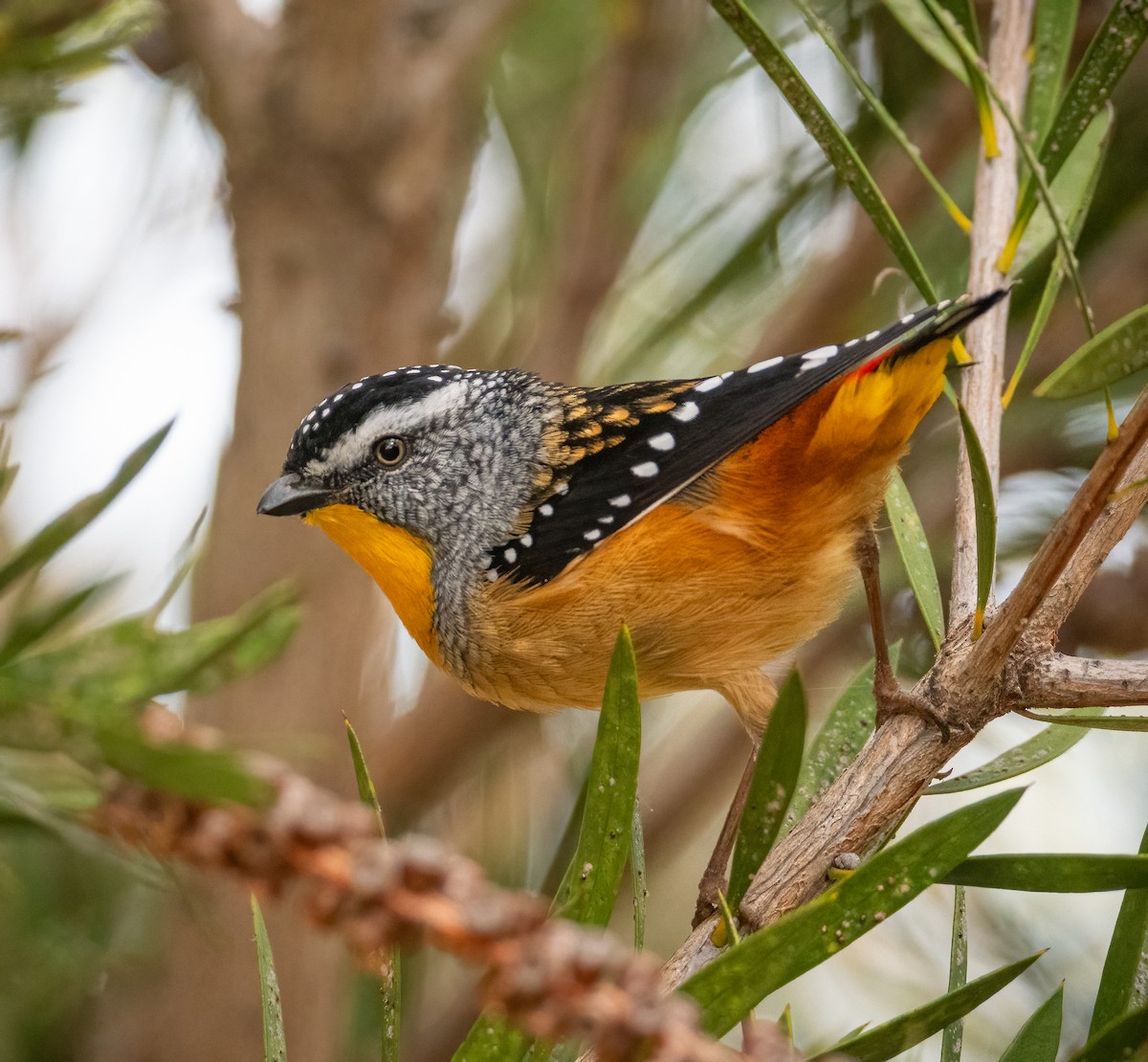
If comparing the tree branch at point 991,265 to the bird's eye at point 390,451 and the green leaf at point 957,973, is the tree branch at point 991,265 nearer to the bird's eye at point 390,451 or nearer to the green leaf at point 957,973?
the green leaf at point 957,973

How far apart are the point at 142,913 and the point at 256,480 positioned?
1060 mm

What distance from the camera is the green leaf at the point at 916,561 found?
5.48 ft

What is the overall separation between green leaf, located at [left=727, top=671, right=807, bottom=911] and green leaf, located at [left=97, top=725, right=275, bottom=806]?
627mm

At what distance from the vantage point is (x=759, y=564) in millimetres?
2258

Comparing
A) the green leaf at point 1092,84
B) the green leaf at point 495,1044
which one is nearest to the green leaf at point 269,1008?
the green leaf at point 495,1044

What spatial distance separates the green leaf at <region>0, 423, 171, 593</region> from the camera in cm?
86

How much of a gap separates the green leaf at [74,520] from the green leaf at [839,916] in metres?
0.64

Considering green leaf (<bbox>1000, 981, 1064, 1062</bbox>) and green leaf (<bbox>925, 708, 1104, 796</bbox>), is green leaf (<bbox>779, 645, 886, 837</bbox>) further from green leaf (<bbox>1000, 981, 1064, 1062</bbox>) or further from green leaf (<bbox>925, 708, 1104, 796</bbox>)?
green leaf (<bbox>1000, 981, 1064, 1062</bbox>)

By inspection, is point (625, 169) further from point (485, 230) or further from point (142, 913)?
point (142, 913)

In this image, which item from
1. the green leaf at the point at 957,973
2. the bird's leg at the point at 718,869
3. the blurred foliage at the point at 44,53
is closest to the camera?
the blurred foliage at the point at 44,53

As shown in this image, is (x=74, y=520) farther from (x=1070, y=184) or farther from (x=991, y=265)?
(x=1070, y=184)

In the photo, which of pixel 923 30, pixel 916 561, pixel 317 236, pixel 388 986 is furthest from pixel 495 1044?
pixel 317 236

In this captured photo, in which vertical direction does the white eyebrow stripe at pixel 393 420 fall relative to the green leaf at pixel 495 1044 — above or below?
above

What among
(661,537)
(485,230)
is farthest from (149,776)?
(485,230)
